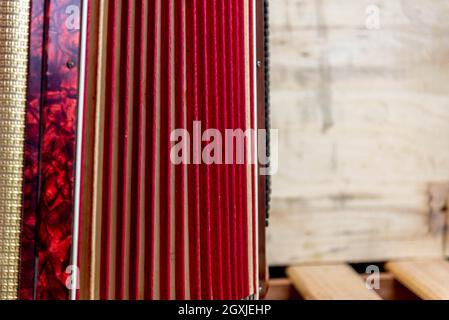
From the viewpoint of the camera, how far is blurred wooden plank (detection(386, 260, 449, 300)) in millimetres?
1049

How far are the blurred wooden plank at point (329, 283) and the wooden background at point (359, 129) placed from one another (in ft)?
0.14

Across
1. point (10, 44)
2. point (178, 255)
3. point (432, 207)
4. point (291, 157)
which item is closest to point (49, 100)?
point (10, 44)

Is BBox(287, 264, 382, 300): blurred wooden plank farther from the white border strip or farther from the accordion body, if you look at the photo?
the white border strip

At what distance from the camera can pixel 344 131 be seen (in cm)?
125

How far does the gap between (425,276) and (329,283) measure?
0.85 feet

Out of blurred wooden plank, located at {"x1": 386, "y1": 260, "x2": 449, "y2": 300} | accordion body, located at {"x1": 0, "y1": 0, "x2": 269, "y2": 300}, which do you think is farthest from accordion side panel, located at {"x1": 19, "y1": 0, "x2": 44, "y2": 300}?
blurred wooden plank, located at {"x1": 386, "y1": 260, "x2": 449, "y2": 300}

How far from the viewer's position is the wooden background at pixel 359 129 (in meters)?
1.23

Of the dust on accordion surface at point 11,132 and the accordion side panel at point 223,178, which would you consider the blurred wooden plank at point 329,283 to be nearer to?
the accordion side panel at point 223,178

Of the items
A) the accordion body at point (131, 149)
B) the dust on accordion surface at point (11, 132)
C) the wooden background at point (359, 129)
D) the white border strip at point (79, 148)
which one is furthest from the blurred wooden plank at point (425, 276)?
the dust on accordion surface at point (11, 132)

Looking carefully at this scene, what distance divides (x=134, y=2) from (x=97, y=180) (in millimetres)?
326

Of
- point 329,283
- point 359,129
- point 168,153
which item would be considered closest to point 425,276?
point 329,283

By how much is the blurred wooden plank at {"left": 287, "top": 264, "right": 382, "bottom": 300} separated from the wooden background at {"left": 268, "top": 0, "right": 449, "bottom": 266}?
44mm
